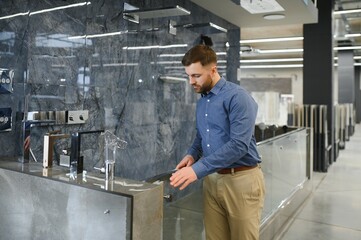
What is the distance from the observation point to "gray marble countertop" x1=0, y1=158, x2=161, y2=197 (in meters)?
1.32

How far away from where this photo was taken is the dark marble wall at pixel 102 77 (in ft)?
7.75

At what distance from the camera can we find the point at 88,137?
2.97m

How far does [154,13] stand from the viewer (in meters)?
3.28

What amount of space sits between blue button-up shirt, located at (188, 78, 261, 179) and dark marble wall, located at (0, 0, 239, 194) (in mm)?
651

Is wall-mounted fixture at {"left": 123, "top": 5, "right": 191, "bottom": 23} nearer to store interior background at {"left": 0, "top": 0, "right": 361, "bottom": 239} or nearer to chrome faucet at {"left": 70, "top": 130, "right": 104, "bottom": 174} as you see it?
store interior background at {"left": 0, "top": 0, "right": 361, "bottom": 239}

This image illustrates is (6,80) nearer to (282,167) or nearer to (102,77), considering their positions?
(102,77)

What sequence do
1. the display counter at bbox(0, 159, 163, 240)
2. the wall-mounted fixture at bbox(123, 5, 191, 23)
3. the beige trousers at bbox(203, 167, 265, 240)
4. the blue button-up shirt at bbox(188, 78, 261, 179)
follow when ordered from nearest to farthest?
the display counter at bbox(0, 159, 163, 240)
the blue button-up shirt at bbox(188, 78, 261, 179)
the beige trousers at bbox(203, 167, 265, 240)
the wall-mounted fixture at bbox(123, 5, 191, 23)

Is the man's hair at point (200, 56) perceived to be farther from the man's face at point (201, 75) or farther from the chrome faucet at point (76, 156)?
the chrome faucet at point (76, 156)

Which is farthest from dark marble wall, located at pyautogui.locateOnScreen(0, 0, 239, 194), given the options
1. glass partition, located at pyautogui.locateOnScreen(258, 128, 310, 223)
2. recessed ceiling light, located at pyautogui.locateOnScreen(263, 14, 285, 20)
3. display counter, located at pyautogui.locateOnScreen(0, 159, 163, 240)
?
glass partition, located at pyautogui.locateOnScreen(258, 128, 310, 223)

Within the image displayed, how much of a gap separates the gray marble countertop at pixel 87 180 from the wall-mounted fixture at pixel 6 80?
0.58 meters

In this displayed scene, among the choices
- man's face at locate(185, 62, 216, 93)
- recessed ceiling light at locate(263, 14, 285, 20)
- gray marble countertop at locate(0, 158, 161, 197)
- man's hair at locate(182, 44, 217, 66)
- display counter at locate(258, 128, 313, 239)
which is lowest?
display counter at locate(258, 128, 313, 239)

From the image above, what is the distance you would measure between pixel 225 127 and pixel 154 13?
190 cm

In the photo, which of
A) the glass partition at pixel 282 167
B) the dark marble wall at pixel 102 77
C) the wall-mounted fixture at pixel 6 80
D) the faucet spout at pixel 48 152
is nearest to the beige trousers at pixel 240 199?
the dark marble wall at pixel 102 77

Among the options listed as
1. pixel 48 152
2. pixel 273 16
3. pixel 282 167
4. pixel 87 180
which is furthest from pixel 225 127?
pixel 273 16
